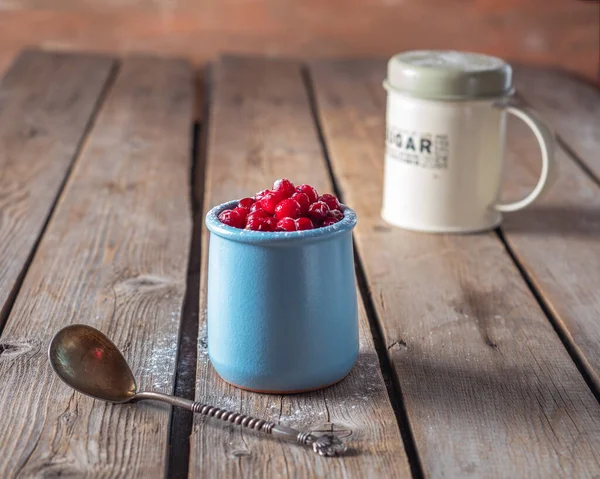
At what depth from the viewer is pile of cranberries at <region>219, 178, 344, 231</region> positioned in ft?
2.54

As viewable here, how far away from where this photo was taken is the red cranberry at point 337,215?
803mm

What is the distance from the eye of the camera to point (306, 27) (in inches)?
96.2

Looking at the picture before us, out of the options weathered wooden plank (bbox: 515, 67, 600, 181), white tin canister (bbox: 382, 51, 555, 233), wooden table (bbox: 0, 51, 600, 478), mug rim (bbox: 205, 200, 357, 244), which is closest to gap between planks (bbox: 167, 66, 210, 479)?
wooden table (bbox: 0, 51, 600, 478)

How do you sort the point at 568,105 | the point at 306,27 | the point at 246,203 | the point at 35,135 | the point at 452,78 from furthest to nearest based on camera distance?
1. the point at 306,27
2. the point at 568,105
3. the point at 35,135
4. the point at 452,78
5. the point at 246,203

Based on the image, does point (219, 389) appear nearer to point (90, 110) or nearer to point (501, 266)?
point (501, 266)

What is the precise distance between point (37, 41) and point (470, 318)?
1.81 m

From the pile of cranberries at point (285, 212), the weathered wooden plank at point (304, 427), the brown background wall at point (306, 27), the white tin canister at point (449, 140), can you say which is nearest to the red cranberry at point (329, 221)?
the pile of cranberries at point (285, 212)

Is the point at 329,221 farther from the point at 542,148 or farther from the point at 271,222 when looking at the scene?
the point at 542,148

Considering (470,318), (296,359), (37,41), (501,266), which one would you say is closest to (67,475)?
(296,359)

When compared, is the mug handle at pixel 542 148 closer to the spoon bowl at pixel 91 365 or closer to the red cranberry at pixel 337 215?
the red cranberry at pixel 337 215

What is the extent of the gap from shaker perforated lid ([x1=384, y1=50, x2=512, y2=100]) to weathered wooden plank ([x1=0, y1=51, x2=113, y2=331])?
19.6 inches

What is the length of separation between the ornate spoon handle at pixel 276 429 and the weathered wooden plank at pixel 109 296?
0.11 ft

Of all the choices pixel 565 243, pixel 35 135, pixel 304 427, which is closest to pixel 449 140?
pixel 565 243

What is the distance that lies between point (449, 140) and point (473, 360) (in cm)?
38
